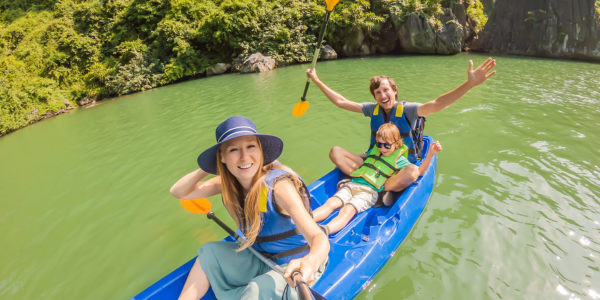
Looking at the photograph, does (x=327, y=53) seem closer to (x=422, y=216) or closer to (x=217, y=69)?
(x=217, y=69)

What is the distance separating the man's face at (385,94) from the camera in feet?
9.38

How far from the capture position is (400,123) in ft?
9.52

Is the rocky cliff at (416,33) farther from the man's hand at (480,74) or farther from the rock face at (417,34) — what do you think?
the man's hand at (480,74)

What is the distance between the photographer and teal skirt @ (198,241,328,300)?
1486mm

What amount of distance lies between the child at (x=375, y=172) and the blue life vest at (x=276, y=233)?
885mm

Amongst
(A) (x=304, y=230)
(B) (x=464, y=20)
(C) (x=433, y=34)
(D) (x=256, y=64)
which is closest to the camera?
(A) (x=304, y=230)

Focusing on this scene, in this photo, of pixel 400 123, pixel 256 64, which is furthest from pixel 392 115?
pixel 256 64

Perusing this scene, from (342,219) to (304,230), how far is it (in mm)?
1148

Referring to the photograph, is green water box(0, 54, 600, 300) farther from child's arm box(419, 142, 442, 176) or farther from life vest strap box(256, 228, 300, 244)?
life vest strap box(256, 228, 300, 244)

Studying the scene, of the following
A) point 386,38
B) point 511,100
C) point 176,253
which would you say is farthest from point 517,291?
point 386,38

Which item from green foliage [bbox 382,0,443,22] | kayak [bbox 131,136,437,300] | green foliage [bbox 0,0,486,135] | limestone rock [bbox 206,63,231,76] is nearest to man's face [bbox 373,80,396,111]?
kayak [bbox 131,136,437,300]

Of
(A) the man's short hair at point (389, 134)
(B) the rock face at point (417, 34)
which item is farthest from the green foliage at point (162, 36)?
(A) the man's short hair at point (389, 134)

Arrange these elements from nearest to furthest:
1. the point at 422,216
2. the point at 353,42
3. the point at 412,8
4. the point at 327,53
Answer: the point at 422,216 → the point at 412,8 → the point at 327,53 → the point at 353,42

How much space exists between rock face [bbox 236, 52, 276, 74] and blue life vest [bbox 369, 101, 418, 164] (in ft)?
41.2
